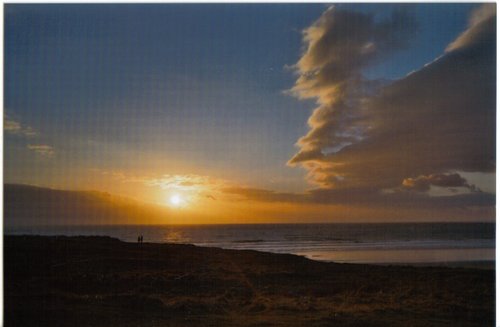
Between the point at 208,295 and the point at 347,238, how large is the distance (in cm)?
136

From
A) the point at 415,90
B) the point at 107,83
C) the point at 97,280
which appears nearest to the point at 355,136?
the point at 415,90

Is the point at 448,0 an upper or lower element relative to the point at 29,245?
upper

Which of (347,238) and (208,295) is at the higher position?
(347,238)

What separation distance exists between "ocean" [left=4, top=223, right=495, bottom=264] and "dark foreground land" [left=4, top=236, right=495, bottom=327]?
0.36 ft

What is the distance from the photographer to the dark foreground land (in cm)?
331

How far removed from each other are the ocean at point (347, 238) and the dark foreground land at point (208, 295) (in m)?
0.11

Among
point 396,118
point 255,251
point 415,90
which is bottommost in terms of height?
point 255,251

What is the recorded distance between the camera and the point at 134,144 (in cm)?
337

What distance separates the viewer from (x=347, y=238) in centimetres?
399

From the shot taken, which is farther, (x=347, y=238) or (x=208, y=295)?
(x=347, y=238)

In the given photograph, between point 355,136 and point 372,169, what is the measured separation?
28cm

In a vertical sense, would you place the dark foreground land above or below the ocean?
below

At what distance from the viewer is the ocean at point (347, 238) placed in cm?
330

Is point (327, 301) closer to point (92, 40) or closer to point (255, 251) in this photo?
point (255, 251)
